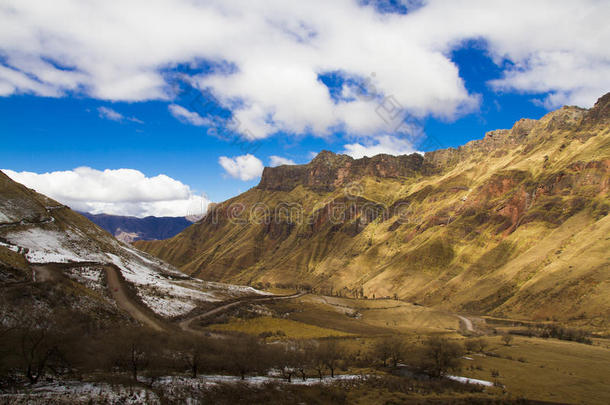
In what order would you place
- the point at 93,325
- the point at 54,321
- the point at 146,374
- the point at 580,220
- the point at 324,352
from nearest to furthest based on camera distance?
1. the point at 146,374
2. the point at 54,321
3. the point at 93,325
4. the point at 324,352
5. the point at 580,220

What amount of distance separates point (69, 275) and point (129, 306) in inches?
562

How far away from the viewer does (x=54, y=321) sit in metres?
43.6

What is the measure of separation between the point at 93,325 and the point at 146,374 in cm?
1932

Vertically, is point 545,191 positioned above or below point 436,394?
above

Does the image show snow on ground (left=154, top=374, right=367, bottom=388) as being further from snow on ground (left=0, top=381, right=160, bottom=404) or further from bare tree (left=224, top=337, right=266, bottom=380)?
snow on ground (left=0, top=381, right=160, bottom=404)

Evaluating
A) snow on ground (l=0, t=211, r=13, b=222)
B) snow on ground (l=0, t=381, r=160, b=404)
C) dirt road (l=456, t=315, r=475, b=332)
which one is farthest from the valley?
dirt road (l=456, t=315, r=475, b=332)

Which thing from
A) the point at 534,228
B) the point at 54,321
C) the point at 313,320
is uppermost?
the point at 534,228

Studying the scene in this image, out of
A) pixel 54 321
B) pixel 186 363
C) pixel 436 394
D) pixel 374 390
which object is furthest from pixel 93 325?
pixel 436 394

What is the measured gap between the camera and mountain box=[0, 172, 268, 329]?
183 feet

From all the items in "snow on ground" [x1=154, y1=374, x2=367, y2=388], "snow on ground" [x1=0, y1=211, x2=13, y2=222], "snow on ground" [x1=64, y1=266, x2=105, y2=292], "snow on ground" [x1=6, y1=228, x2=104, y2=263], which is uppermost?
"snow on ground" [x1=0, y1=211, x2=13, y2=222]

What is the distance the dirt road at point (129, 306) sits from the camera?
6962 centimetres

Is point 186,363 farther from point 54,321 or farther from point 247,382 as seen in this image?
point 54,321

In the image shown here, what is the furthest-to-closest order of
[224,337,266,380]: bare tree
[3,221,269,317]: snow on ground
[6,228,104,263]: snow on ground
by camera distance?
[6,228,104,263]: snow on ground, [3,221,269,317]: snow on ground, [224,337,266,380]: bare tree

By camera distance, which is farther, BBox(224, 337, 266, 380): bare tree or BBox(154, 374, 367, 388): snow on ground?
BBox(224, 337, 266, 380): bare tree
